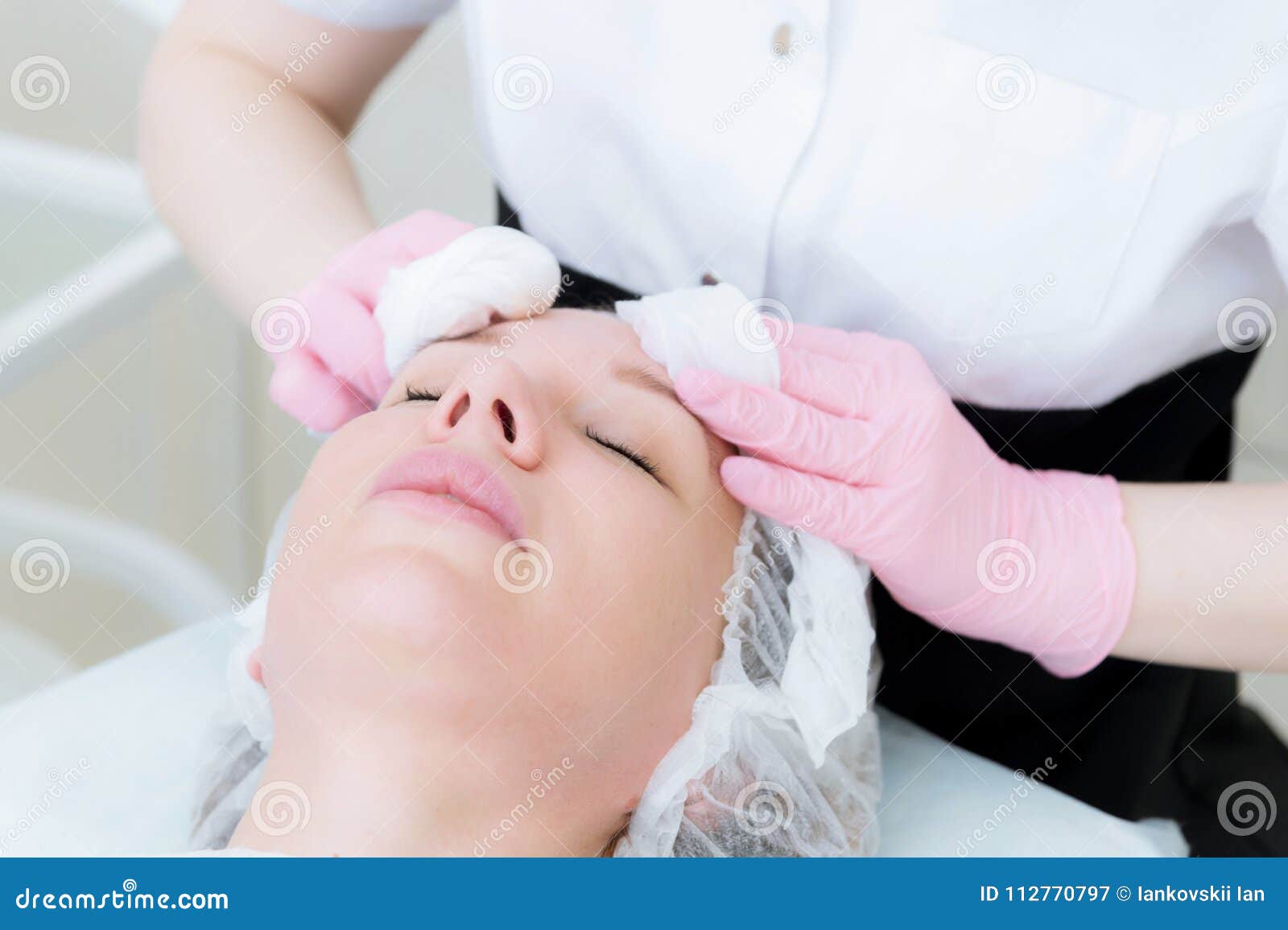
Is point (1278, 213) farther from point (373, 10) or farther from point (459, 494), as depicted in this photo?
point (373, 10)

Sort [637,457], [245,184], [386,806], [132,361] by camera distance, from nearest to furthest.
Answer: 1. [386,806]
2. [637,457]
3. [245,184]
4. [132,361]

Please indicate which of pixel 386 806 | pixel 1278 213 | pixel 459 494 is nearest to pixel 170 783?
pixel 386 806

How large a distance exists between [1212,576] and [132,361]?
1.77m

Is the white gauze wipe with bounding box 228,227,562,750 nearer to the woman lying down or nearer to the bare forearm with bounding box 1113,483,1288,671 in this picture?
the woman lying down

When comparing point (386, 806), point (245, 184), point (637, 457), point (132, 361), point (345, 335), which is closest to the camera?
point (386, 806)

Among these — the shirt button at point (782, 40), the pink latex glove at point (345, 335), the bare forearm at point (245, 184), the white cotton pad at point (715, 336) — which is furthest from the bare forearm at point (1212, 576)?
the bare forearm at point (245, 184)

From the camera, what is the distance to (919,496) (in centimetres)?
94

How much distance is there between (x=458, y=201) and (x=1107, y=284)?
4.95 ft

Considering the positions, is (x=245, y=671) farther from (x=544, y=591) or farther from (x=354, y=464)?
(x=544, y=591)

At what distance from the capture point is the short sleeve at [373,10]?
1164 millimetres

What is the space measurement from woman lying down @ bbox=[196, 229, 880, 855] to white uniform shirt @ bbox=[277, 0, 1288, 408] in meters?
0.14

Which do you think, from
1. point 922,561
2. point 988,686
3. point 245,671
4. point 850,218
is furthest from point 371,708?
point 988,686

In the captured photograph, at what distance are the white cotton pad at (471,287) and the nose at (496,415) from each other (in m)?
0.13

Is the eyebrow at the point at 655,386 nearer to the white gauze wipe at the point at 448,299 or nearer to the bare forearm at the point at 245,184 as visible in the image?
the white gauze wipe at the point at 448,299
